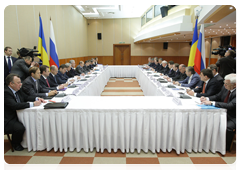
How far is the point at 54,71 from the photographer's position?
4090 millimetres

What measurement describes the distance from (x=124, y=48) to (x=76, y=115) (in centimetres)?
1198

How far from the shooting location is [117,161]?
211 centimetres

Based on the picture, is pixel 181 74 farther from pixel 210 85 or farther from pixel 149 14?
pixel 149 14

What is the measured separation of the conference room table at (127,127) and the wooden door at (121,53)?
38.4 feet

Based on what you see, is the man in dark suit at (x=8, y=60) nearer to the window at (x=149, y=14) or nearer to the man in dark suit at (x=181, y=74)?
the man in dark suit at (x=181, y=74)

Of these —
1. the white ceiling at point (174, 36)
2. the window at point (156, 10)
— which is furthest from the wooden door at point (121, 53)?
the window at point (156, 10)

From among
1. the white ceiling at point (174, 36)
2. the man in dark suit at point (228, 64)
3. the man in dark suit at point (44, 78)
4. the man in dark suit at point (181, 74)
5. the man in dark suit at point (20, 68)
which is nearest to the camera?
the man in dark suit at point (44, 78)

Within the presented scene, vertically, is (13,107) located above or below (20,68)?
below

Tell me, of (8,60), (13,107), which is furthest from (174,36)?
(13,107)

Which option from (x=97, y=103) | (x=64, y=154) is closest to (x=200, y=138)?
(x=97, y=103)

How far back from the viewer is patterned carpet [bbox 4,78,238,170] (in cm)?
201

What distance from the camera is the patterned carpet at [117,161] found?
79.0 inches

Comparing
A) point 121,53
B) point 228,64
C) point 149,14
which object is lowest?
point 228,64

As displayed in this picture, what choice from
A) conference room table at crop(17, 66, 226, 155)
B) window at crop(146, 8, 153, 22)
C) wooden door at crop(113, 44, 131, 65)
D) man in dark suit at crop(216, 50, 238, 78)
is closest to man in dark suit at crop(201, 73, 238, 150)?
conference room table at crop(17, 66, 226, 155)
